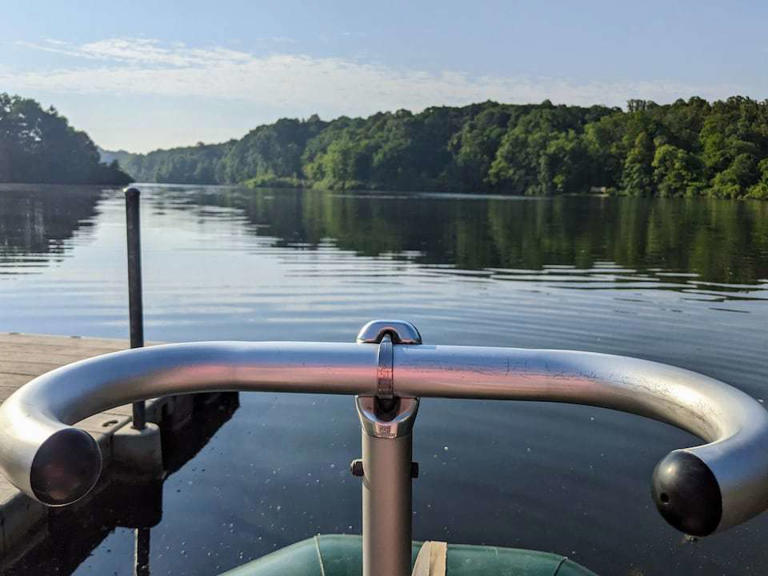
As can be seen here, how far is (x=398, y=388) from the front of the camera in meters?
0.85

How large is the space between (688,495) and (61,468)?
549 millimetres

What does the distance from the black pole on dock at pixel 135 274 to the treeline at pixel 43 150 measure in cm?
11248

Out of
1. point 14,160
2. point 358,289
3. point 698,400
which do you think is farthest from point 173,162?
point 698,400

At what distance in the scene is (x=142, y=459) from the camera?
4797mm

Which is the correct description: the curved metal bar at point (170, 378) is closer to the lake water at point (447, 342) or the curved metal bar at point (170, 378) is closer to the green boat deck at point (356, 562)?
the green boat deck at point (356, 562)

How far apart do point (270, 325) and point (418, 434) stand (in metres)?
4.61

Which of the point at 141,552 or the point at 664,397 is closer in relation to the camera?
the point at 664,397

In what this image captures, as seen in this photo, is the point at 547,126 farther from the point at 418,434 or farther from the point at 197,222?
the point at 418,434

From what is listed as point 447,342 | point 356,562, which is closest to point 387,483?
point 356,562

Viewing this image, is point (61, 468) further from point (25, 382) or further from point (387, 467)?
point (25, 382)

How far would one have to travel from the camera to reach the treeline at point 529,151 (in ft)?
300

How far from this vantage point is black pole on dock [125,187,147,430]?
4.41 meters

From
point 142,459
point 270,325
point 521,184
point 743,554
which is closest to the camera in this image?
point 743,554

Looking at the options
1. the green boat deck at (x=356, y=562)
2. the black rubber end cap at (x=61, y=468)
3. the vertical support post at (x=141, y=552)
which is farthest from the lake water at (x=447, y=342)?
the black rubber end cap at (x=61, y=468)
